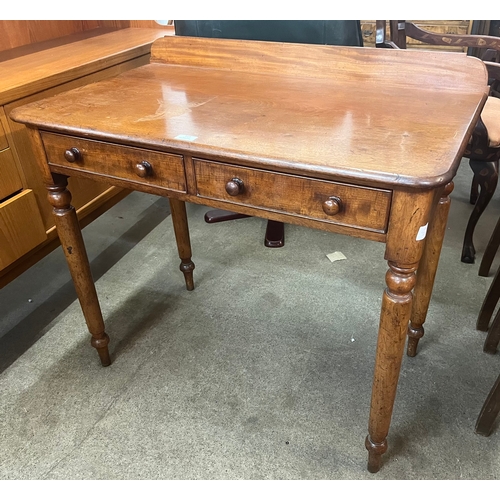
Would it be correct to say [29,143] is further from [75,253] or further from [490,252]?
[490,252]

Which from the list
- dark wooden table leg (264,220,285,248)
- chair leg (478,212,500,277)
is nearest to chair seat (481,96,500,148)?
chair leg (478,212,500,277)

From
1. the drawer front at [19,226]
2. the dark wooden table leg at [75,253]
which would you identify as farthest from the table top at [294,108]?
the drawer front at [19,226]

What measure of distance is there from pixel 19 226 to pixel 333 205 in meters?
1.11

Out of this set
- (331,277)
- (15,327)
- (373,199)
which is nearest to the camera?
(373,199)

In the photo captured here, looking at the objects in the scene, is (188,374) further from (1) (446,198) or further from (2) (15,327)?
(1) (446,198)

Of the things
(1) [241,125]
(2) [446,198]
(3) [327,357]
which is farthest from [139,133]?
(3) [327,357]

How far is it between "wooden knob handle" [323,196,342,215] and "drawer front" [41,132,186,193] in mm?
297

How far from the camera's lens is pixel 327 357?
55.9 inches

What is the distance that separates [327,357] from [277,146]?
0.80 metres

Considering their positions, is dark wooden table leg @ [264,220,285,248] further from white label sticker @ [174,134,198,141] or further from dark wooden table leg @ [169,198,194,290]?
white label sticker @ [174,134,198,141]

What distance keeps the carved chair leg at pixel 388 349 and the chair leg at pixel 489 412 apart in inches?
11.2

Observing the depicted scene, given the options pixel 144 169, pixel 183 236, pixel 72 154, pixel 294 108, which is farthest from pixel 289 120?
pixel 183 236

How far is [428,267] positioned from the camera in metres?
1.21

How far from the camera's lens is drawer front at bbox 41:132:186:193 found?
0.93m
